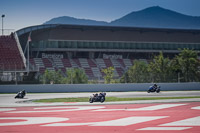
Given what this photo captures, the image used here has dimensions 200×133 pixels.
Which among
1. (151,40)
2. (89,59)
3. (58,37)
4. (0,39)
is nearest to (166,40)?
(151,40)

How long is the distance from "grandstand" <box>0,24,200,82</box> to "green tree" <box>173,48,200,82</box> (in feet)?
44.0

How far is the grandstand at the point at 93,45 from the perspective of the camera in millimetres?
71500

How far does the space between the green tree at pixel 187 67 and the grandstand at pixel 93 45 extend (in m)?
13.4

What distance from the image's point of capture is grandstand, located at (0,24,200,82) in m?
71.5

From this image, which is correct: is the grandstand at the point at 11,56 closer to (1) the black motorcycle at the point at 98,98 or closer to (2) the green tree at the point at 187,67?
(2) the green tree at the point at 187,67

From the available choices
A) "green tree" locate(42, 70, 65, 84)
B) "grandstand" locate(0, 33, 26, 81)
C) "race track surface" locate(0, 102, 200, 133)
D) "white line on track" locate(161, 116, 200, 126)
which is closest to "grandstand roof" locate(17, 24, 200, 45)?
"grandstand" locate(0, 33, 26, 81)

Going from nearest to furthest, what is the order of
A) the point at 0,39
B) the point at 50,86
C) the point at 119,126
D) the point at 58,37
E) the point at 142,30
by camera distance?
the point at 119,126
the point at 50,86
the point at 0,39
the point at 58,37
the point at 142,30

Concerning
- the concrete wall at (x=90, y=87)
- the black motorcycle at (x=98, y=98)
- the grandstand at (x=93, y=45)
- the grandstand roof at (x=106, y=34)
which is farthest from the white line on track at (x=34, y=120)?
the grandstand roof at (x=106, y=34)

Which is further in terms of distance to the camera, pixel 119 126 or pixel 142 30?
pixel 142 30

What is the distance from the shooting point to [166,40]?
8231cm

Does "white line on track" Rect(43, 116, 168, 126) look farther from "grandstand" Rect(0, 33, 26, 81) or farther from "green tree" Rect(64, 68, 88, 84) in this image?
"grandstand" Rect(0, 33, 26, 81)

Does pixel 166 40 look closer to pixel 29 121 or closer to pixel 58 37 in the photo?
pixel 58 37

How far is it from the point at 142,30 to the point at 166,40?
614 cm

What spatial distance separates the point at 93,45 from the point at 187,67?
23.9 metres
